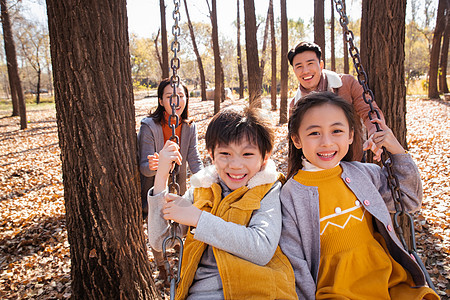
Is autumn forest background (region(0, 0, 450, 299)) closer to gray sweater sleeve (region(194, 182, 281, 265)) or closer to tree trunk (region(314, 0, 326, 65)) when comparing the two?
gray sweater sleeve (region(194, 182, 281, 265))

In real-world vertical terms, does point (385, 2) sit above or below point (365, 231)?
above

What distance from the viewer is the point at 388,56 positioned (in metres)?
2.86

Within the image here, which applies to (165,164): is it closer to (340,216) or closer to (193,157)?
(340,216)

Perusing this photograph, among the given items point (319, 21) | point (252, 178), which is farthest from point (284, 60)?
point (252, 178)

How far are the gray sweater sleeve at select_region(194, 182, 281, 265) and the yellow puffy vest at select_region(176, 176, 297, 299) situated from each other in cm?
4

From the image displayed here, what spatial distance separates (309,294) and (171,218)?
812mm

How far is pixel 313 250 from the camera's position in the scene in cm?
162

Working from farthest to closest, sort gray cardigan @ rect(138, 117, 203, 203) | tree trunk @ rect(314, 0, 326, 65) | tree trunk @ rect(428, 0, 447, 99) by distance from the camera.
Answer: tree trunk @ rect(428, 0, 447, 99), tree trunk @ rect(314, 0, 326, 65), gray cardigan @ rect(138, 117, 203, 203)

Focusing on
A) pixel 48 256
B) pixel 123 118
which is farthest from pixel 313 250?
pixel 48 256

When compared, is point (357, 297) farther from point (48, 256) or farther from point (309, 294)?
point (48, 256)

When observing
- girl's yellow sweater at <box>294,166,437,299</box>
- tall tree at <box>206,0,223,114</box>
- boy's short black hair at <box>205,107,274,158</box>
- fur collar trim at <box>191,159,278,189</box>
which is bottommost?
girl's yellow sweater at <box>294,166,437,299</box>

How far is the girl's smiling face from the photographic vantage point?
1646mm

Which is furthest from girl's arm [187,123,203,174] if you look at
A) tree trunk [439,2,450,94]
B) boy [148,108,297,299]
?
tree trunk [439,2,450,94]

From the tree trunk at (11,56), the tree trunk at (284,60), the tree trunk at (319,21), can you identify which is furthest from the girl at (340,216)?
the tree trunk at (11,56)
